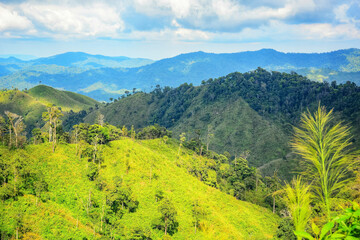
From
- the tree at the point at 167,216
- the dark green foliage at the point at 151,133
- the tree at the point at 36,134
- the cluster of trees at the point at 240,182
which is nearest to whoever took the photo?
the tree at the point at 167,216

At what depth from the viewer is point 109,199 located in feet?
183

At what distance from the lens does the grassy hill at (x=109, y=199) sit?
4150cm

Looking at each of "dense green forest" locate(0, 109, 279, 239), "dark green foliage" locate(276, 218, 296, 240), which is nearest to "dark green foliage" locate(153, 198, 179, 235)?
"dense green forest" locate(0, 109, 279, 239)

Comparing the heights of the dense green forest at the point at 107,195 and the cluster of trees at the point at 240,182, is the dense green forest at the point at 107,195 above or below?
above

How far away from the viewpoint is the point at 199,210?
6166 centimetres

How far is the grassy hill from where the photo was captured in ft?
136

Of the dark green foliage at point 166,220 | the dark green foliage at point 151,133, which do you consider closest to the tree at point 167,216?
the dark green foliage at point 166,220

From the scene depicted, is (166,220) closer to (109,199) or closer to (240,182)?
(109,199)

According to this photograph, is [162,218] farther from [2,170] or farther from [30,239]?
[2,170]

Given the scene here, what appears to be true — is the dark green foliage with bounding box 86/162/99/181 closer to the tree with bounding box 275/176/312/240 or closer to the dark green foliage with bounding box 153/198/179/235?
the dark green foliage with bounding box 153/198/179/235

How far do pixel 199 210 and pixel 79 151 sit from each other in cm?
4134

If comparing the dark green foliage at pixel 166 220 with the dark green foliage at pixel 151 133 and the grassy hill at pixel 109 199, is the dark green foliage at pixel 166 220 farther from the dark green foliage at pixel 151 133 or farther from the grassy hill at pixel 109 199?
the dark green foliage at pixel 151 133

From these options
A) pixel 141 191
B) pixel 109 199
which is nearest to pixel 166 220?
pixel 109 199

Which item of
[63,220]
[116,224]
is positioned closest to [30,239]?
[63,220]
